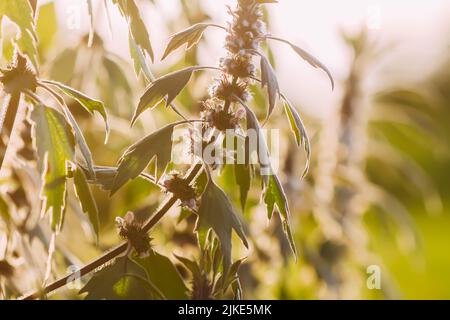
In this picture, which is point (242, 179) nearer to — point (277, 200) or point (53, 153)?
point (277, 200)

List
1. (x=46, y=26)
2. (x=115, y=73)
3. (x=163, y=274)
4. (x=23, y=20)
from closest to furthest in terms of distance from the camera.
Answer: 1. (x=23, y=20)
2. (x=163, y=274)
3. (x=115, y=73)
4. (x=46, y=26)

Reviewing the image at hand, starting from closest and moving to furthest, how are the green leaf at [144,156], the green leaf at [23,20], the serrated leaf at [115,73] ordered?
the green leaf at [23,20] → the green leaf at [144,156] → the serrated leaf at [115,73]

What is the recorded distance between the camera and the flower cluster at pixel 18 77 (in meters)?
0.99

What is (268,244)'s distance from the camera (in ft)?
6.41

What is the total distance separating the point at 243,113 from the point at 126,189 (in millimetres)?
899

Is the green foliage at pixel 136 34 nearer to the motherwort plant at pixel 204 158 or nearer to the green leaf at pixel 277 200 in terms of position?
the motherwort plant at pixel 204 158

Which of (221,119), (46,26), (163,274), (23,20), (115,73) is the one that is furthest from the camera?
(46,26)

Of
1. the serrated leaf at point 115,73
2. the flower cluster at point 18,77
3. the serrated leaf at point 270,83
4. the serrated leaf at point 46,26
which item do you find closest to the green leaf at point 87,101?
the flower cluster at point 18,77

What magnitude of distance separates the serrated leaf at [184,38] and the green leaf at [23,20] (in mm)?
175

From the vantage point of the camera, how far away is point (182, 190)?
1.00 m

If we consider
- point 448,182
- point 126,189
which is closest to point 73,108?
point 126,189

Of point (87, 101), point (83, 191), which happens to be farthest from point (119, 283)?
point (87, 101)

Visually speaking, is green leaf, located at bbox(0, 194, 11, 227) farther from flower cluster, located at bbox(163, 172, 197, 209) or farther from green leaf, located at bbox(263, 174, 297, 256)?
green leaf, located at bbox(263, 174, 297, 256)

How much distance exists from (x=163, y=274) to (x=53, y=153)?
307 millimetres
